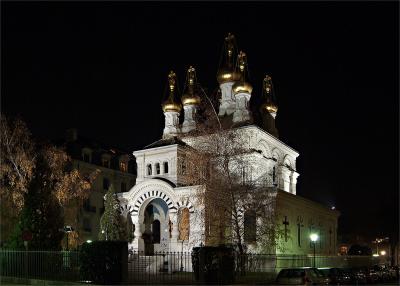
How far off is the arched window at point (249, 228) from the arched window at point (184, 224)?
7494 mm

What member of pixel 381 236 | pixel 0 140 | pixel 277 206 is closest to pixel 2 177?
pixel 0 140

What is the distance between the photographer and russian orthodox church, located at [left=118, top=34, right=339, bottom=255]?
4159cm

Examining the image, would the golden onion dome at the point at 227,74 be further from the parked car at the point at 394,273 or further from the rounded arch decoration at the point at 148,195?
the parked car at the point at 394,273

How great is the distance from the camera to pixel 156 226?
49750 mm

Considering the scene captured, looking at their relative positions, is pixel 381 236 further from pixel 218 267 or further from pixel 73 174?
pixel 218 267

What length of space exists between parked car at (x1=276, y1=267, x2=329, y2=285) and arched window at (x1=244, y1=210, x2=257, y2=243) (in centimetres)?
664

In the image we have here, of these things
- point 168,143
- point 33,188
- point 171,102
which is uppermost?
point 171,102

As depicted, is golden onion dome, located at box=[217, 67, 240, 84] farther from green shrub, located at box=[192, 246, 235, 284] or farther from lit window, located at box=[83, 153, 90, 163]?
green shrub, located at box=[192, 246, 235, 284]

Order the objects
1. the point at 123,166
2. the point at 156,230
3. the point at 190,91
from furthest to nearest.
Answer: the point at 123,166 → the point at 190,91 → the point at 156,230

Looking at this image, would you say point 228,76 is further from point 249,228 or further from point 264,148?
point 249,228

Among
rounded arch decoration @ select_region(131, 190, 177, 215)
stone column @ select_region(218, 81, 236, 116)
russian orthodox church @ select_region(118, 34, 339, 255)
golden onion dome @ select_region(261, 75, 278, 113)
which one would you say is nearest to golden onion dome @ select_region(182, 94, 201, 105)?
russian orthodox church @ select_region(118, 34, 339, 255)

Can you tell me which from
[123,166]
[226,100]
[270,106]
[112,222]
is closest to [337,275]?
[112,222]

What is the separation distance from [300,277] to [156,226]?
26.5m

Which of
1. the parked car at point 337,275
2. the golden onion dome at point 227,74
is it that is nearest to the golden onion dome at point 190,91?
the golden onion dome at point 227,74
